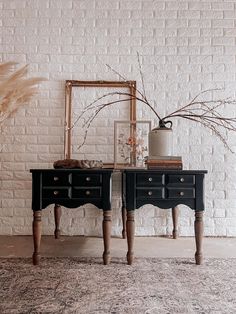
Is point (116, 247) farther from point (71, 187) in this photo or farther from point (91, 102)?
point (91, 102)

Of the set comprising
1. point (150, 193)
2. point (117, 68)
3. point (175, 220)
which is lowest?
point (175, 220)

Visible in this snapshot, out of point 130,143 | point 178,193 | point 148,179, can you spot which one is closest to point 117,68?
point 130,143

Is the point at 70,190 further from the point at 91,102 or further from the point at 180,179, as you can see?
the point at 91,102

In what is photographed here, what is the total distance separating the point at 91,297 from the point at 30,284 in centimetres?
35

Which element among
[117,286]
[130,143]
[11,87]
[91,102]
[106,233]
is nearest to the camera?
[11,87]

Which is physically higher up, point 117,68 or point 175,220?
point 117,68

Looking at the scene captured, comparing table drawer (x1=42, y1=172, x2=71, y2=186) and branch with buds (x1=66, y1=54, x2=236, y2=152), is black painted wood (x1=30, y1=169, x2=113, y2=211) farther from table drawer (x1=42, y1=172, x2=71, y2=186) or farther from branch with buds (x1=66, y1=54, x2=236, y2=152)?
branch with buds (x1=66, y1=54, x2=236, y2=152)

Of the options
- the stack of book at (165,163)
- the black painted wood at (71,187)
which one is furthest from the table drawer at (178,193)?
the black painted wood at (71,187)

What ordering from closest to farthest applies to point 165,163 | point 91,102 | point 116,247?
point 165,163 → point 116,247 → point 91,102

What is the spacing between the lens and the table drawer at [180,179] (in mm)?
2095

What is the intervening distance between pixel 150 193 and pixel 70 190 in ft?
1.61

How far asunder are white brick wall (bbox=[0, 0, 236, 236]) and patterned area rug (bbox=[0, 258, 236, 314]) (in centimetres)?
80

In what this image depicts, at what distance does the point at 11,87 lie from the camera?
1357mm

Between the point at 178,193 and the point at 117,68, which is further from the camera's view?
the point at 117,68
